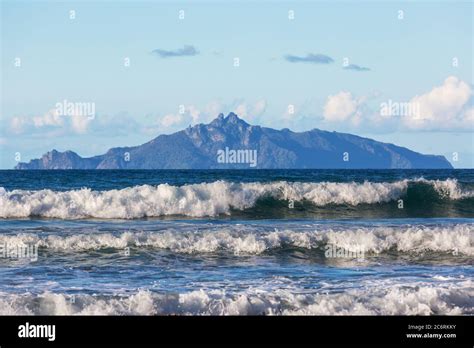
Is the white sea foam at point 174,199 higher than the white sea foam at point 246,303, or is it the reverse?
→ the white sea foam at point 174,199

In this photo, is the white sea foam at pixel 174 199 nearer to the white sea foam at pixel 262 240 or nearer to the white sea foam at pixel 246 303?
the white sea foam at pixel 262 240

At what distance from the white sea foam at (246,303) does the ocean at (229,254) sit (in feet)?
0.09

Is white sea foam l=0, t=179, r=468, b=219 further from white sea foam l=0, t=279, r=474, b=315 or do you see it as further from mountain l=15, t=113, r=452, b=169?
mountain l=15, t=113, r=452, b=169

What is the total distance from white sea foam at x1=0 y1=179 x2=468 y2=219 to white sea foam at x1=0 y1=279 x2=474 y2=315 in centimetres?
1551

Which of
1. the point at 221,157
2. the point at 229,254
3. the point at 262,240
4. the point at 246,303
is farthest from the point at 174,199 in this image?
the point at 221,157

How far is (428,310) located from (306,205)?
65.9 ft

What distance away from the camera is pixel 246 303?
1387cm

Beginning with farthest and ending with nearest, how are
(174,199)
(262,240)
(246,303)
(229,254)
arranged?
(174,199) < (262,240) < (229,254) < (246,303)

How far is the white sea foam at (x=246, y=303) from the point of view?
13.7m

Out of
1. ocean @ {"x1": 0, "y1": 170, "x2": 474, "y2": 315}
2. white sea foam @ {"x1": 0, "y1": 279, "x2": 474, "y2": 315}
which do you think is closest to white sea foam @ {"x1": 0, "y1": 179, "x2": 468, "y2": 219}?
ocean @ {"x1": 0, "y1": 170, "x2": 474, "y2": 315}

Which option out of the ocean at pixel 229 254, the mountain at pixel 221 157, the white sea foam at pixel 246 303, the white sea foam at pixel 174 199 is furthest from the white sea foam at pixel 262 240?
the mountain at pixel 221 157

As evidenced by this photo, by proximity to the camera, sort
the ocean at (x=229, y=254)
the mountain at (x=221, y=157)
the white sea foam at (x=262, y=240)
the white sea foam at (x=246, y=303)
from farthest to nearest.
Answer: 1. the mountain at (x=221, y=157)
2. the white sea foam at (x=262, y=240)
3. the ocean at (x=229, y=254)
4. the white sea foam at (x=246, y=303)

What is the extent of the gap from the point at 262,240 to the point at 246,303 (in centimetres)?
689

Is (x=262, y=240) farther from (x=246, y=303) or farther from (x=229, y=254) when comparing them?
(x=246, y=303)
